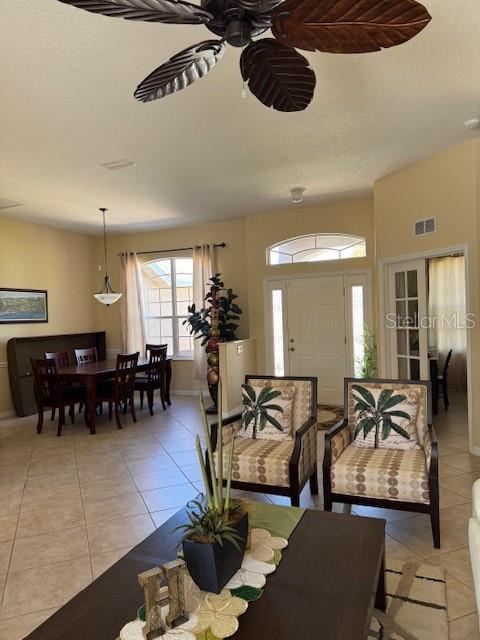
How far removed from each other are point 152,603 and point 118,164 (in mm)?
4064

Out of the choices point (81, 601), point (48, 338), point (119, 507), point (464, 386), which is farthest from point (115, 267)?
point (81, 601)

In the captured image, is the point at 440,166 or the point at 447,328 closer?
the point at 440,166

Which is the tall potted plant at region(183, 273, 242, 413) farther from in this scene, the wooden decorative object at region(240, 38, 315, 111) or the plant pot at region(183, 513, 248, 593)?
the plant pot at region(183, 513, 248, 593)

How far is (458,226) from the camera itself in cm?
430

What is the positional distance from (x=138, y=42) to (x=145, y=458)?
3.61 metres

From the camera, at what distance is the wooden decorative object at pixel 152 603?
52.7 inches

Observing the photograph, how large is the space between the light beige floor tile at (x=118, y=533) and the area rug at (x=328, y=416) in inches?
108

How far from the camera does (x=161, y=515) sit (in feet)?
10.5

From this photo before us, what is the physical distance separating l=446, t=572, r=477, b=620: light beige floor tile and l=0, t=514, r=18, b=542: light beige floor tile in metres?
2.68

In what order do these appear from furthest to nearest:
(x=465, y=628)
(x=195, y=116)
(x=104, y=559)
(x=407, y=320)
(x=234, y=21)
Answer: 1. (x=407, y=320)
2. (x=195, y=116)
3. (x=104, y=559)
4. (x=465, y=628)
5. (x=234, y=21)

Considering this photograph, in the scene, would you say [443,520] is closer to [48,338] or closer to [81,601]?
[81,601]

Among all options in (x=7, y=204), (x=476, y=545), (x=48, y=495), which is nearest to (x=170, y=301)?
(x=7, y=204)

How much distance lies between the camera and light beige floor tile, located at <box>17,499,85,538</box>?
3066mm

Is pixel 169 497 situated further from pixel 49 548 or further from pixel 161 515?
pixel 49 548
